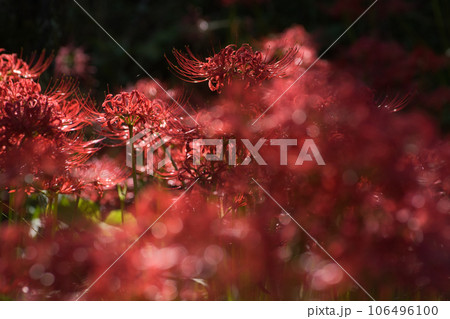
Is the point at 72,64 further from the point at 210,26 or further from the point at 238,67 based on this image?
the point at 238,67

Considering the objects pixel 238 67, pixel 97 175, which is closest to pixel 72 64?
pixel 97 175

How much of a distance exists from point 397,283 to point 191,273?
→ 1.38 feet

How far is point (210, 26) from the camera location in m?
4.34

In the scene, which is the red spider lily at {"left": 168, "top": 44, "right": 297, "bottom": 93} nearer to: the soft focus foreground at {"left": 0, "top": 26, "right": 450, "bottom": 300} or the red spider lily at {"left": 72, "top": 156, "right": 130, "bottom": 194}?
the soft focus foreground at {"left": 0, "top": 26, "right": 450, "bottom": 300}

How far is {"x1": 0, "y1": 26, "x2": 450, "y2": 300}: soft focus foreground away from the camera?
3.35ft

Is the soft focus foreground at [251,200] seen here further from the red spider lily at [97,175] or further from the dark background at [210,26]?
the dark background at [210,26]

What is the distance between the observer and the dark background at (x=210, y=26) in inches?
128

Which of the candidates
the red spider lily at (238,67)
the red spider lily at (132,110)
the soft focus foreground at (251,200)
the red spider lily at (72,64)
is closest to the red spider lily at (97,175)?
the soft focus foreground at (251,200)

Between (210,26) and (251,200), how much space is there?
3.20 meters

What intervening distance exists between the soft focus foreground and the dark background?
1.53 meters

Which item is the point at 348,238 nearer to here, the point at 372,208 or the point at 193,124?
the point at 372,208

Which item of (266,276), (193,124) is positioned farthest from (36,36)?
(266,276)

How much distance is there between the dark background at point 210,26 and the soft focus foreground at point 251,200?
1.53 meters

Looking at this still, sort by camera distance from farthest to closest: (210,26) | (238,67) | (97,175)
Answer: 1. (210,26)
2. (97,175)
3. (238,67)
